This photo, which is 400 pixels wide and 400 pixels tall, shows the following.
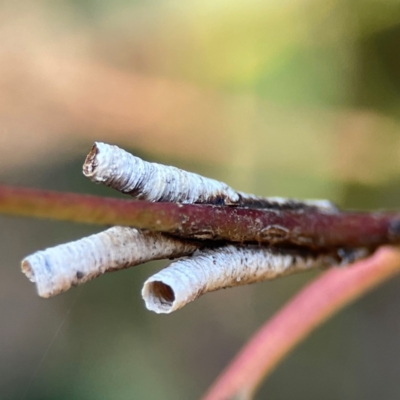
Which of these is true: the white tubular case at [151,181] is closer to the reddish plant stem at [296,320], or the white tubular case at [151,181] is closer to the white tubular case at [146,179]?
the white tubular case at [146,179]

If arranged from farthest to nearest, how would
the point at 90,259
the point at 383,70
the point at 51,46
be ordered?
the point at 51,46
the point at 383,70
the point at 90,259

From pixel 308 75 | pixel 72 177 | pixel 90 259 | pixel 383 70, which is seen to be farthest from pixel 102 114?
pixel 90 259

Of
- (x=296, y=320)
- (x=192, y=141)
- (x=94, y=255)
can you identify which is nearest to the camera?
(x=94, y=255)

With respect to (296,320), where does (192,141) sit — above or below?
above

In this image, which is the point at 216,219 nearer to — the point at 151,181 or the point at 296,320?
the point at 151,181

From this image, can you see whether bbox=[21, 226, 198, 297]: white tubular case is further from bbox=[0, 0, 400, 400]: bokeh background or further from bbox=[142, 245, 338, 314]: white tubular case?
bbox=[0, 0, 400, 400]: bokeh background

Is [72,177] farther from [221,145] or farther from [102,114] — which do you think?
[221,145]

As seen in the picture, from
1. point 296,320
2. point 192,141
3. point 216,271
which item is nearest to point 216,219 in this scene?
point 216,271
